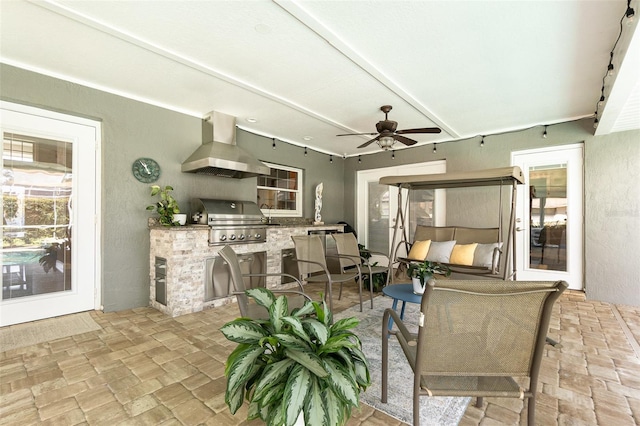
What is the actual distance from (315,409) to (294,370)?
15 centimetres

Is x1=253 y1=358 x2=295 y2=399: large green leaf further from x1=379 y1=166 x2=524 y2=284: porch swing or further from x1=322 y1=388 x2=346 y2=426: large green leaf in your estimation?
x1=379 y1=166 x2=524 y2=284: porch swing

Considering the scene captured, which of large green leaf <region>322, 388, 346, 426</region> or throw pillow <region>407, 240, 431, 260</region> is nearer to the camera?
large green leaf <region>322, 388, 346, 426</region>

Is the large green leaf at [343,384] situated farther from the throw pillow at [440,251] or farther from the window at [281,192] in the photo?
the window at [281,192]

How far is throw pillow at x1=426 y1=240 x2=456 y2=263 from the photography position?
4.01m

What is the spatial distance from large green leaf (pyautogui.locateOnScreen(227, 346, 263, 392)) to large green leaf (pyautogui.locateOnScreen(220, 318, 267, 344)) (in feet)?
0.15

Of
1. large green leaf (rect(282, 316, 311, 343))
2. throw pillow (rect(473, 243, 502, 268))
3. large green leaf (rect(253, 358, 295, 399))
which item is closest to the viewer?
large green leaf (rect(253, 358, 295, 399))

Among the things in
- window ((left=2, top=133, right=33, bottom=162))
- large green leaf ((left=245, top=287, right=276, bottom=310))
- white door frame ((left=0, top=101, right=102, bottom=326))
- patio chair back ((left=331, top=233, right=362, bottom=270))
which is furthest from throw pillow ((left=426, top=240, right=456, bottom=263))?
window ((left=2, top=133, right=33, bottom=162))

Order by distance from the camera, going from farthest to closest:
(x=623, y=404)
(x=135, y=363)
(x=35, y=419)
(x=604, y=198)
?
(x=604, y=198) → (x=135, y=363) → (x=623, y=404) → (x=35, y=419)

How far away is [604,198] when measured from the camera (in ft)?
12.9

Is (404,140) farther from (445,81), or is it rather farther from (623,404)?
(623,404)

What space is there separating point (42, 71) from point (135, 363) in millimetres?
3082

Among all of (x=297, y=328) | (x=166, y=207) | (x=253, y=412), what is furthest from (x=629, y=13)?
(x=166, y=207)

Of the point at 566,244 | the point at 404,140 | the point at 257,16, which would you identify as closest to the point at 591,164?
the point at 566,244

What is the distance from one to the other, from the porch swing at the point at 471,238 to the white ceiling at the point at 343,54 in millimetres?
955
